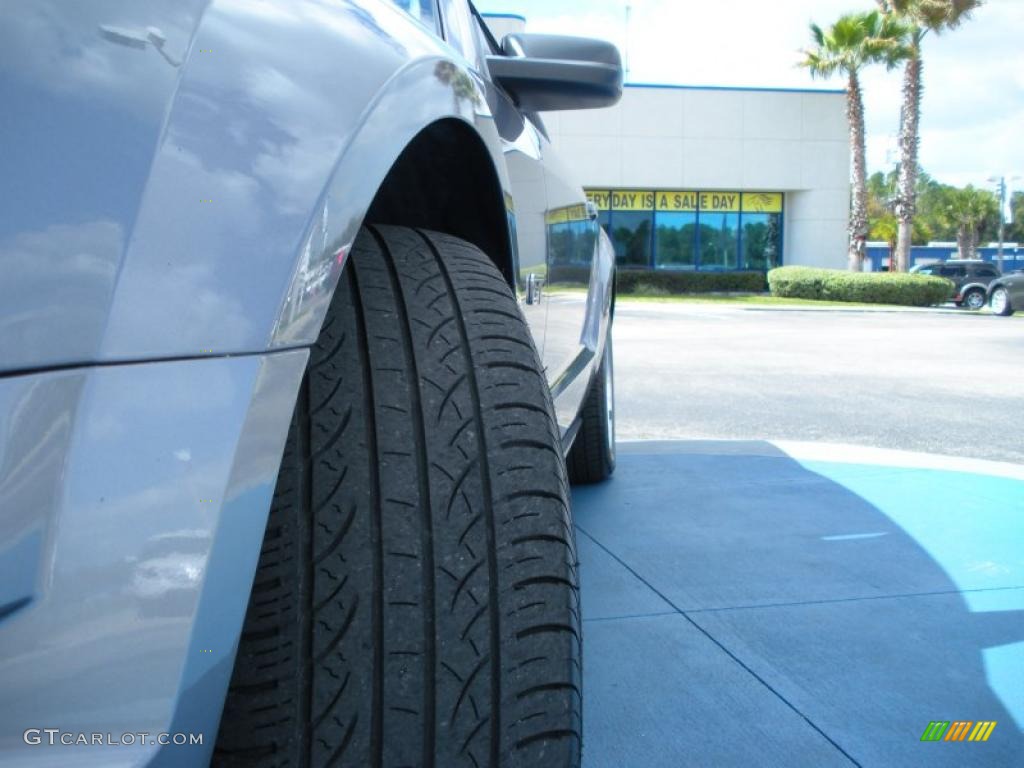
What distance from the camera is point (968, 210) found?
242 ft

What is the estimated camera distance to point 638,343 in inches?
463

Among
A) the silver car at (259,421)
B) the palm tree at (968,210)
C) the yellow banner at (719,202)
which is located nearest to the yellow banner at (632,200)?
the yellow banner at (719,202)

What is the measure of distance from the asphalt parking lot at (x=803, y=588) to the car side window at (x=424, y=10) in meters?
1.33

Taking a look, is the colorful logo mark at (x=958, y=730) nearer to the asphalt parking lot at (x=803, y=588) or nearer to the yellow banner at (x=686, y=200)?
the asphalt parking lot at (x=803, y=588)

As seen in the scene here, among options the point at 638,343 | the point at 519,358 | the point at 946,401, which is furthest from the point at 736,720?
the point at 638,343

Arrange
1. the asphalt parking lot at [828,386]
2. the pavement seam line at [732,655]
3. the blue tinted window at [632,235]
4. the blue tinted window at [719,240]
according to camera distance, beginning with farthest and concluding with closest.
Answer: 1. the blue tinted window at [719,240]
2. the blue tinted window at [632,235]
3. the asphalt parking lot at [828,386]
4. the pavement seam line at [732,655]

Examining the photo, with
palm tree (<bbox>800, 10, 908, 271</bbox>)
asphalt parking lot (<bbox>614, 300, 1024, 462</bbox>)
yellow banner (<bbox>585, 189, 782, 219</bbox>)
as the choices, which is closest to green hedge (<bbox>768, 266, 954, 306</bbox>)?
palm tree (<bbox>800, 10, 908, 271</bbox>)

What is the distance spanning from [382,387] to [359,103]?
325 mm

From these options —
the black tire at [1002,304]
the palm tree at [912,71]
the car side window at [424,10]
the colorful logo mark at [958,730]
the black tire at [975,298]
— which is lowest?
the black tire at [975,298]

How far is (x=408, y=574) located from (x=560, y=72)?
4.23 ft

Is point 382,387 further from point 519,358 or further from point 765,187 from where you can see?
point 765,187

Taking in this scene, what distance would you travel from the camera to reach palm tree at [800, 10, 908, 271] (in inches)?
1051

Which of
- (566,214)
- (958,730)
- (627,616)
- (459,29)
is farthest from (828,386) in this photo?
(459,29)

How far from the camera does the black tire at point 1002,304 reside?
2131 centimetres
